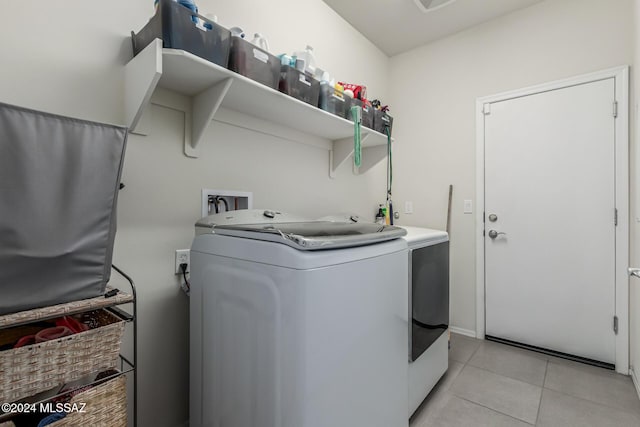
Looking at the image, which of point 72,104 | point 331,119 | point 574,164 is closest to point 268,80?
point 331,119

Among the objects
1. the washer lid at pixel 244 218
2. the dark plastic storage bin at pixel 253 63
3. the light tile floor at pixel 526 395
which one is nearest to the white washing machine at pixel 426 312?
the light tile floor at pixel 526 395

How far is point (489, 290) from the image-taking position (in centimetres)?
253

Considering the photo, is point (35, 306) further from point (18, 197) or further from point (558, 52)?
point (558, 52)

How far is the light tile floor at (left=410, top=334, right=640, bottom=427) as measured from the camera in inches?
61.8

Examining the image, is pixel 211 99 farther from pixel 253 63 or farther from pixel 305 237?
pixel 305 237

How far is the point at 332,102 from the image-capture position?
1764 millimetres

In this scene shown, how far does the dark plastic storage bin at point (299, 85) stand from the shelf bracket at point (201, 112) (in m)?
0.34

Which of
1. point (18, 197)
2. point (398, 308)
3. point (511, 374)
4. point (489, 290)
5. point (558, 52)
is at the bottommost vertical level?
point (511, 374)

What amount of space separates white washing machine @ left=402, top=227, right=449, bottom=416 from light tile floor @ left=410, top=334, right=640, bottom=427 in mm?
128

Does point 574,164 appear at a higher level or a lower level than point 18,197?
higher

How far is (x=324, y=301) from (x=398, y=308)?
504 mm

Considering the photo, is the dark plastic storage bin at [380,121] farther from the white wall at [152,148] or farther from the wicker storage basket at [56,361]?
the wicker storage basket at [56,361]

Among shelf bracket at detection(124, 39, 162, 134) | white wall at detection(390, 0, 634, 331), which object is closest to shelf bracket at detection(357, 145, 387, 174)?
white wall at detection(390, 0, 634, 331)

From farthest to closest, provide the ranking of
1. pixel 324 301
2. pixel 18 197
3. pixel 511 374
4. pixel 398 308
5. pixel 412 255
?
pixel 511 374 < pixel 412 255 < pixel 398 308 < pixel 324 301 < pixel 18 197
